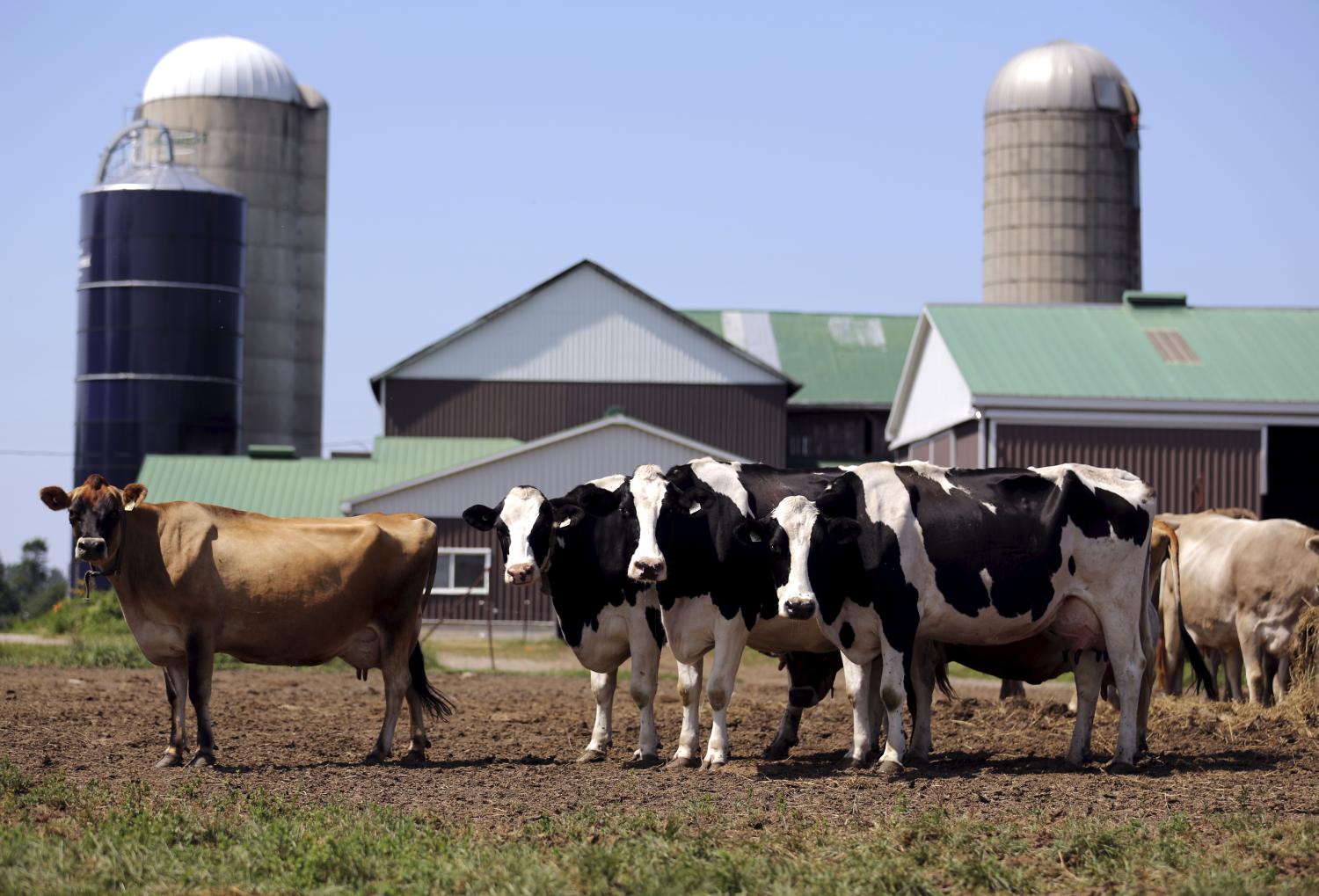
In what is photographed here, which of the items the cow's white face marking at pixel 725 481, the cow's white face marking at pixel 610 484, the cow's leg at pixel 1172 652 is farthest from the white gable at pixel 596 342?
the cow's white face marking at pixel 725 481

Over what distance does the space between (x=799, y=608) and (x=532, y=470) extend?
26091 millimetres

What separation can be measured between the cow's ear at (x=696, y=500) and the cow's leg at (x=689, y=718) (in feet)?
3.81

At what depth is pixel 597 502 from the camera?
1455 centimetres

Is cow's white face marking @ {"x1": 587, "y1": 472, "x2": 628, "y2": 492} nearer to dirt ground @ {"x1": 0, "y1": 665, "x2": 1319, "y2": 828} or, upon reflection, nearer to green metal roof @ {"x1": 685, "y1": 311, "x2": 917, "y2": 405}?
dirt ground @ {"x1": 0, "y1": 665, "x2": 1319, "y2": 828}

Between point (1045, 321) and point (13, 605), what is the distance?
125 feet

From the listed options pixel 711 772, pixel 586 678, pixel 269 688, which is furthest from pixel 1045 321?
pixel 711 772

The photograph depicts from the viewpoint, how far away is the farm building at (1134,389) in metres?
36.6

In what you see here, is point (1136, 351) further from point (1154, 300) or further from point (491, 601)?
point (491, 601)

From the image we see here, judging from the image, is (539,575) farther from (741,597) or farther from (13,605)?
(13,605)

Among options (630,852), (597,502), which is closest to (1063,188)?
(597,502)

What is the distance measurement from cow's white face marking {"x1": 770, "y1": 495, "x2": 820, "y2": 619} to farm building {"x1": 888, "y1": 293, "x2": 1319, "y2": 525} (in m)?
23.3

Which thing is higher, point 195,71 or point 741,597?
point 195,71

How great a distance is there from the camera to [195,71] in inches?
2328

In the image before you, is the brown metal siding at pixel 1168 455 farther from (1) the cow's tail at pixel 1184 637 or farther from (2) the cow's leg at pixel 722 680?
(2) the cow's leg at pixel 722 680
